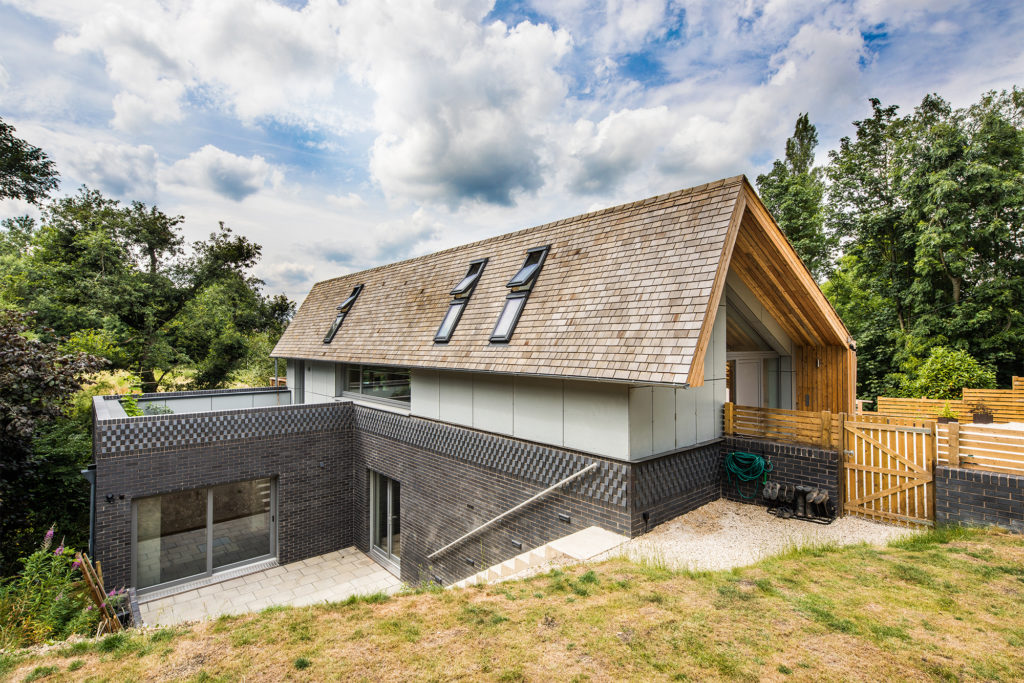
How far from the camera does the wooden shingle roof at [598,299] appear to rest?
561 cm

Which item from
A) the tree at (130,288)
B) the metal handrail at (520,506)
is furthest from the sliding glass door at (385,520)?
the tree at (130,288)

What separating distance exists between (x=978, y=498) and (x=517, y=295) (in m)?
7.23

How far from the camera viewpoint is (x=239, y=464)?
31.5ft

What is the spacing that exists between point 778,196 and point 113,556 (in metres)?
31.9

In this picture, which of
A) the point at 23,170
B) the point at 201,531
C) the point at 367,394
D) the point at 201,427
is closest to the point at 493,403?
the point at 367,394

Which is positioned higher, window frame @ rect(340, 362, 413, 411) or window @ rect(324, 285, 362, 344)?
window @ rect(324, 285, 362, 344)

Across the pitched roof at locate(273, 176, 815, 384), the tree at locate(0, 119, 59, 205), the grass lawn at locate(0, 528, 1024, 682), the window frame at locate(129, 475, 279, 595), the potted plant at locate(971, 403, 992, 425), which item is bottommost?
the window frame at locate(129, 475, 279, 595)

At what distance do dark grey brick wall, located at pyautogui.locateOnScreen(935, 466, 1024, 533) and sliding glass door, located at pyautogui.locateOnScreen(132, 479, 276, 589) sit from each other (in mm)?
12562

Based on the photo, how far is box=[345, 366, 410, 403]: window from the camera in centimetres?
1043

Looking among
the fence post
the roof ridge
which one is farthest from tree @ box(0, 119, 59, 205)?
the fence post

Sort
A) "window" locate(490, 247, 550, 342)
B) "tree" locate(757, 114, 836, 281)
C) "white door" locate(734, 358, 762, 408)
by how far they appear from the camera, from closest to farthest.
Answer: "window" locate(490, 247, 550, 342) < "white door" locate(734, 358, 762, 408) < "tree" locate(757, 114, 836, 281)

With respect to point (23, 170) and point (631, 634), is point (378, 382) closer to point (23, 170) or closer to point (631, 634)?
point (631, 634)

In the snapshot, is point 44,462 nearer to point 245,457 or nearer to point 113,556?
point 113,556

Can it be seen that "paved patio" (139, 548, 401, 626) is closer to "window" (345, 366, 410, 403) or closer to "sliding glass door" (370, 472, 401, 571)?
"sliding glass door" (370, 472, 401, 571)
